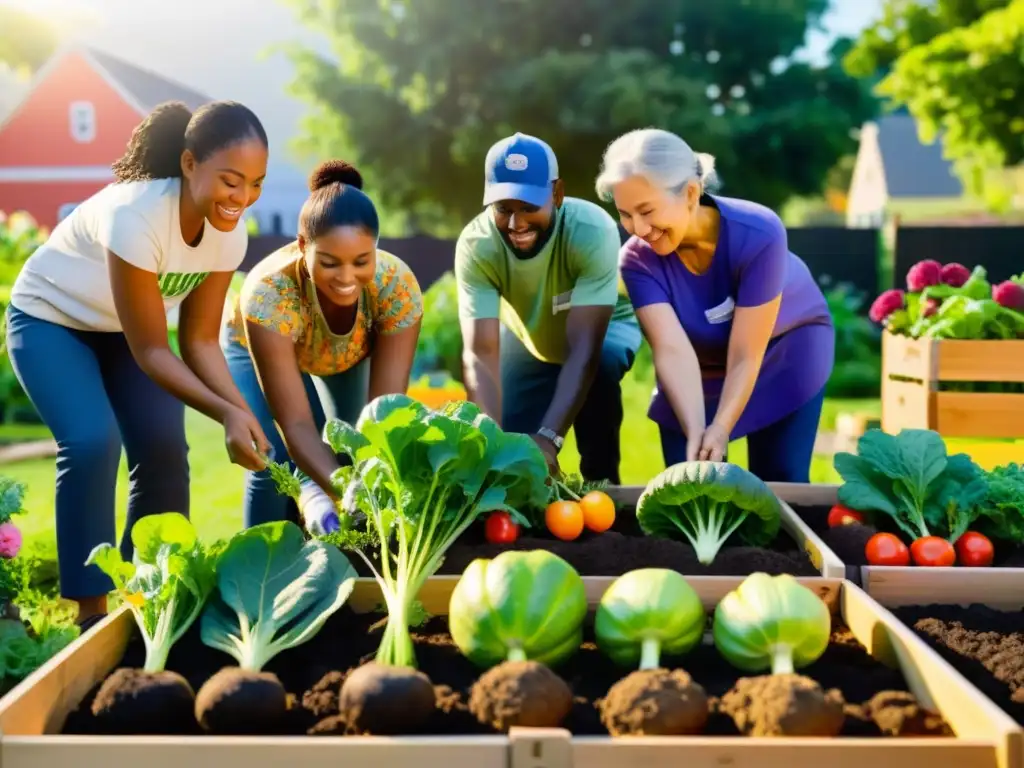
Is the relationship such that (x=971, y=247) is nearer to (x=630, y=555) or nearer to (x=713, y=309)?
(x=713, y=309)

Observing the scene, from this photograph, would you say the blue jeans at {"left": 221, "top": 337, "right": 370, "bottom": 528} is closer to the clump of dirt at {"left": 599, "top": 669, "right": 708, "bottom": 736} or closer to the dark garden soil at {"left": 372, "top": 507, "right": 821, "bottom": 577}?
the dark garden soil at {"left": 372, "top": 507, "right": 821, "bottom": 577}

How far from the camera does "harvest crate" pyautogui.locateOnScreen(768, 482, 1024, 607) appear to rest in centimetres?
224

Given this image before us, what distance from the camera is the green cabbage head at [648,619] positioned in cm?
178

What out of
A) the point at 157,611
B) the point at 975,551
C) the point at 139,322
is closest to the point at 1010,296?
the point at 975,551

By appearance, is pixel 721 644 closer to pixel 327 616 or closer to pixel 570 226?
pixel 327 616

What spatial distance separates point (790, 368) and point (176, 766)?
8.15 ft

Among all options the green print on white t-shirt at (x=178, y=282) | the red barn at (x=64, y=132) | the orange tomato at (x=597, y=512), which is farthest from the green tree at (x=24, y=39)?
the orange tomato at (x=597, y=512)

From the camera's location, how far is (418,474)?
6.77ft

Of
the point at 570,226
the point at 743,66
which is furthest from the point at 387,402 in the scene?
the point at 743,66

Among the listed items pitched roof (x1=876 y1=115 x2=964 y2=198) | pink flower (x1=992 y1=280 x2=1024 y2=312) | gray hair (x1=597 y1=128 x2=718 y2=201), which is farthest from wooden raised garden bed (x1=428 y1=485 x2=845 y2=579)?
pitched roof (x1=876 y1=115 x2=964 y2=198)

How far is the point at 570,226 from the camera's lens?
10.8ft

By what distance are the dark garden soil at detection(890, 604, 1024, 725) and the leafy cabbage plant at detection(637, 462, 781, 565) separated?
0.37 metres

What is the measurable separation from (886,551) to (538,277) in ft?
4.82

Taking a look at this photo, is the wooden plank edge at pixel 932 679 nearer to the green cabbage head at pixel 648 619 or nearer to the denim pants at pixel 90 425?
the green cabbage head at pixel 648 619
